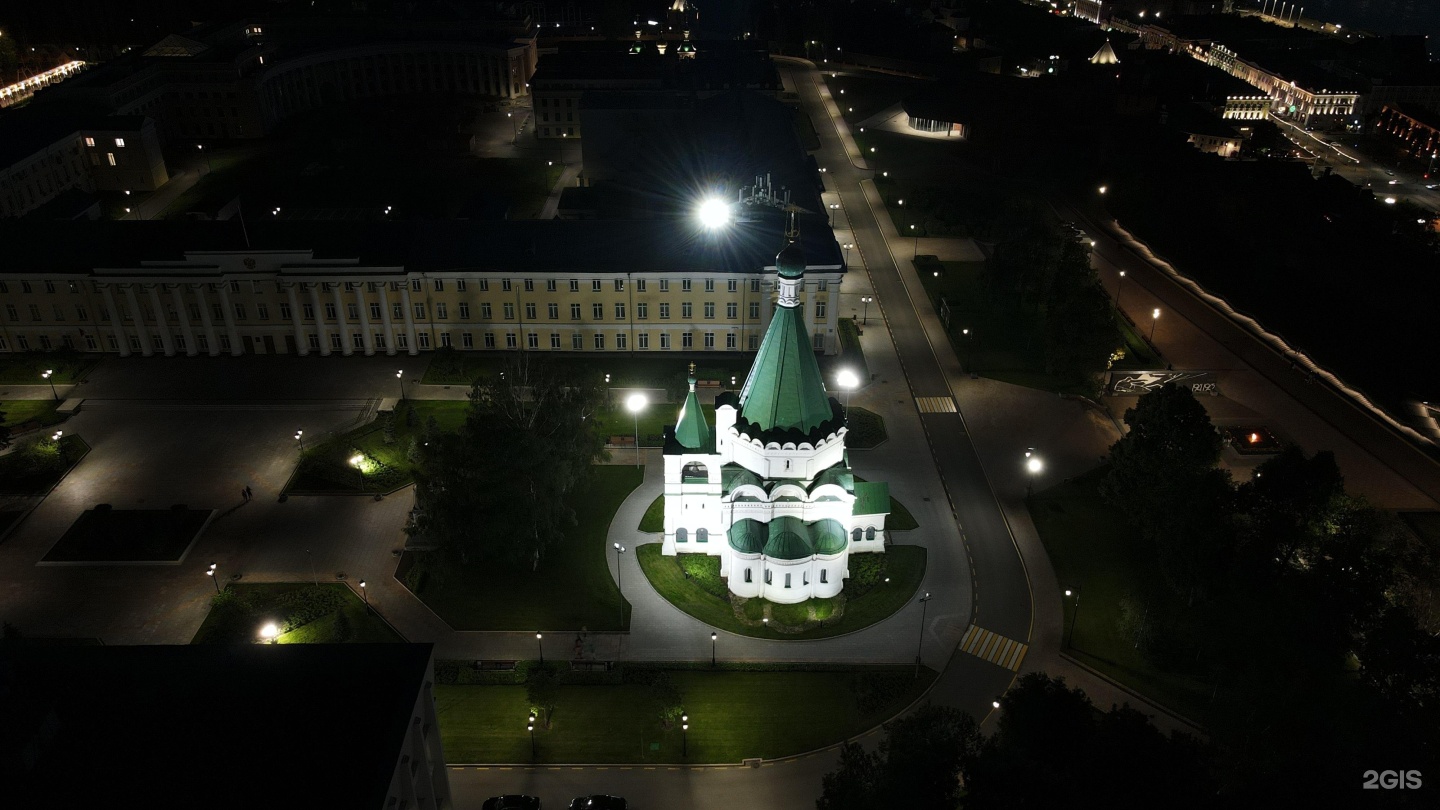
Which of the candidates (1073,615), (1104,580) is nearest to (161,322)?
(1073,615)

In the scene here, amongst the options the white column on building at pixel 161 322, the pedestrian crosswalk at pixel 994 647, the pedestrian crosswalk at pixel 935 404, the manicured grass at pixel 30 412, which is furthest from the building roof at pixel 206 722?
the pedestrian crosswalk at pixel 935 404

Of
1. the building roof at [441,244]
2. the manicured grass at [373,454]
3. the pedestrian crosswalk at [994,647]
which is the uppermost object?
the building roof at [441,244]

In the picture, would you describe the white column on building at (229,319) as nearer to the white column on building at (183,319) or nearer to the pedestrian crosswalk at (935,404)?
the white column on building at (183,319)

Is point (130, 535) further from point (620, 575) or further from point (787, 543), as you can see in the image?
point (787, 543)

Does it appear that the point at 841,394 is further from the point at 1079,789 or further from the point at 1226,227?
the point at 1226,227

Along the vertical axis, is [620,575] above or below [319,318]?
below

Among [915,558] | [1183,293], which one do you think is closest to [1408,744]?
[915,558]
